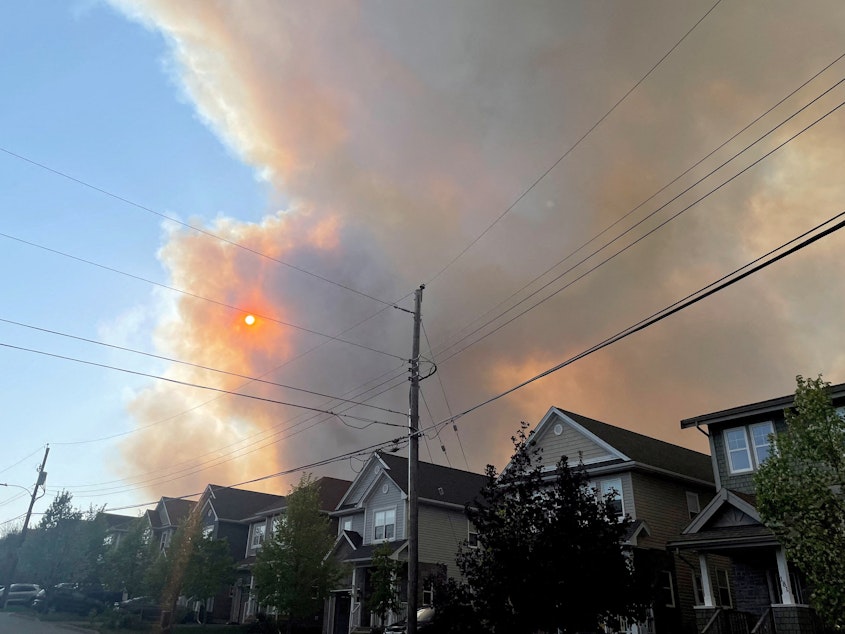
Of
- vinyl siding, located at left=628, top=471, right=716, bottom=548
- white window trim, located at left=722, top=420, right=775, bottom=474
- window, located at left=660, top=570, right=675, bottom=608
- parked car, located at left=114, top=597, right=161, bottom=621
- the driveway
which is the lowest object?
the driveway

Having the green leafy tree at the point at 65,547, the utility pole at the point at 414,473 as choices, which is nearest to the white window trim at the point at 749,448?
the utility pole at the point at 414,473

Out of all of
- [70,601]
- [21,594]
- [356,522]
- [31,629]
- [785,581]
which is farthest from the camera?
[21,594]

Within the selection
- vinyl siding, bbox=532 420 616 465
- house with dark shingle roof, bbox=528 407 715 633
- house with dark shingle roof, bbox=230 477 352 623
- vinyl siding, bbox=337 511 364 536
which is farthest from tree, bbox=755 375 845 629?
house with dark shingle roof, bbox=230 477 352 623

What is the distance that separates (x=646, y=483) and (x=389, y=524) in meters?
17.1

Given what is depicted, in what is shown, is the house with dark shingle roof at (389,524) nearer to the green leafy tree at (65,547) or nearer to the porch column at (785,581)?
the porch column at (785,581)

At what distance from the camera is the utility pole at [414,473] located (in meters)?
18.6

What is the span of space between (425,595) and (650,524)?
14119mm

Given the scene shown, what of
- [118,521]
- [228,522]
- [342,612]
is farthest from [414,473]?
[118,521]

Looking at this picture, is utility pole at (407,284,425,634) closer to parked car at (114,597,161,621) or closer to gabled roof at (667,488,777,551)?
gabled roof at (667,488,777,551)

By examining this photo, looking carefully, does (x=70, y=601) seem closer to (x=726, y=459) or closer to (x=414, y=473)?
(x=414, y=473)

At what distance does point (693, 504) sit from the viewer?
30750 mm

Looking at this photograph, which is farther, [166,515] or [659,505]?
[166,515]

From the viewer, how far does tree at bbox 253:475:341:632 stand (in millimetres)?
32469

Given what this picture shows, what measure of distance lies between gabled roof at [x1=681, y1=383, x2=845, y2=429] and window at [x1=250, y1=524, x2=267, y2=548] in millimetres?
37599
